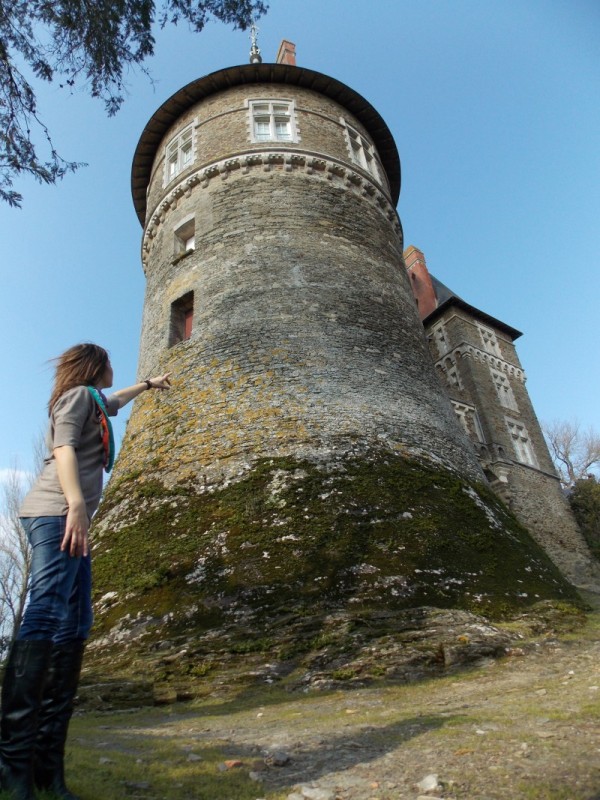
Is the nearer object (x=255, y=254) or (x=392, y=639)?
(x=392, y=639)

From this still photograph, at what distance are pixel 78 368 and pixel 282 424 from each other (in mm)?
5346

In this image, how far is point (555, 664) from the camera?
15.5 feet

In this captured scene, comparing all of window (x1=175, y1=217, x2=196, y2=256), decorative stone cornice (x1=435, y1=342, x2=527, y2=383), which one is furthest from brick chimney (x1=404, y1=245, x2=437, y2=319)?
window (x1=175, y1=217, x2=196, y2=256)

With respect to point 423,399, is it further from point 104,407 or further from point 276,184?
point 104,407

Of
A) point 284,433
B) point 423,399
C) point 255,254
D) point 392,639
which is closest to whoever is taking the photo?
point 392,639

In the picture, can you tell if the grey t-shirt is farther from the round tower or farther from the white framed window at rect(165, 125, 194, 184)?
the white framed window at rect(165, 125, 194, 184)

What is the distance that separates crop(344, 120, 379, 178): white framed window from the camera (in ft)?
43.0

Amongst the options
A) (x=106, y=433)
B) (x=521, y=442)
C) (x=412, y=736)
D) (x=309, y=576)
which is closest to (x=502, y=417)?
(x=521, y=442)

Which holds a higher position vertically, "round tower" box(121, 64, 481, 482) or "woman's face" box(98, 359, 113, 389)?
"round tower" box(121, 64, 481, 482)

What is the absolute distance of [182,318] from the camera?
11.1m

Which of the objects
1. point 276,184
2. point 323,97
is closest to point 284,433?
point 276,184

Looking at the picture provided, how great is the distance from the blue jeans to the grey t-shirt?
6 centimetres

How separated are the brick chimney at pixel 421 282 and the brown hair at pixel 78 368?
21.0 metres

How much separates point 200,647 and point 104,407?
3.46m
